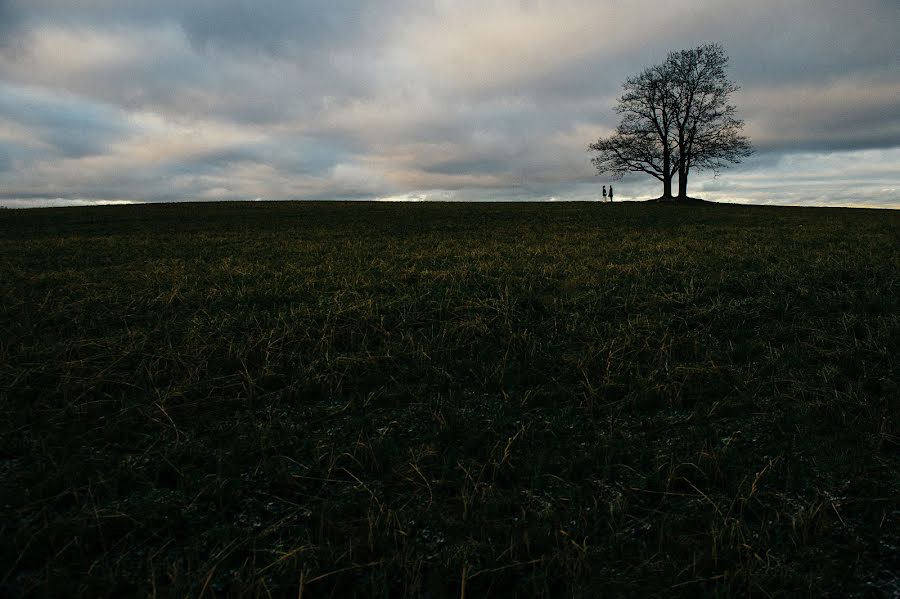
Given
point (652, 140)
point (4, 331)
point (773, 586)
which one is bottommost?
point (773, 586)

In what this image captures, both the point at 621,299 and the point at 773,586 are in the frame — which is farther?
the point at 621,299

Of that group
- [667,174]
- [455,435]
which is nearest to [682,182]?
[667,174]

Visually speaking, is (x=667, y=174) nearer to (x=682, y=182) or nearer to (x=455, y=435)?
(x=682, y=182)

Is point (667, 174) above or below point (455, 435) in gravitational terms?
above

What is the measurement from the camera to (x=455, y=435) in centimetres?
443

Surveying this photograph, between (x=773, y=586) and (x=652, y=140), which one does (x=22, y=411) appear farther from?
(x=652, y=140)

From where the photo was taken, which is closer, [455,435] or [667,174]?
[455,435]

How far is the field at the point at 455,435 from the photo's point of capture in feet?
9.50

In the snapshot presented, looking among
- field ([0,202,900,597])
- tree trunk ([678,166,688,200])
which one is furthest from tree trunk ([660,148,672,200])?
field ([0,202,900,597])

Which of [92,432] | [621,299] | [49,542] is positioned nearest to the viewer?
[49,542]

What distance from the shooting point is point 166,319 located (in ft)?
24.9

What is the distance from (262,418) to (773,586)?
4160 mm

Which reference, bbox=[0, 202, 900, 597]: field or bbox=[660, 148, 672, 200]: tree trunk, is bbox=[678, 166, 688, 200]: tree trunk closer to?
bbox=[660, 148, 672, 200]: tree trunk

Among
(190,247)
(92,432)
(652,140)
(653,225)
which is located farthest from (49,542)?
(652,140)
